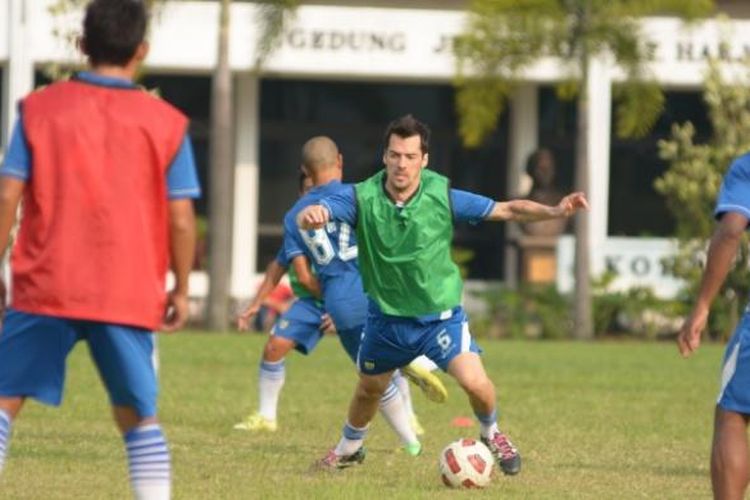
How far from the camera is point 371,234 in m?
11.7

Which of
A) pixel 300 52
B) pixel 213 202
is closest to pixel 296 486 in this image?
pixel 213 202

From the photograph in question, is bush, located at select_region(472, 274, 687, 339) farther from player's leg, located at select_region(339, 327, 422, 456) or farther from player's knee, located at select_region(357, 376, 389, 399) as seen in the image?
player's knee, located at select_region(357, 376, 389, 399)

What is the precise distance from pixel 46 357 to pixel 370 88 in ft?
92.5

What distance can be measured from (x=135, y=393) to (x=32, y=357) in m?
0.38

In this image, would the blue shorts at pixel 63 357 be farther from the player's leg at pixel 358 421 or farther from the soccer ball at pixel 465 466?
the player's leg at pixel 358 421

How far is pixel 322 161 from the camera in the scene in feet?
45.8

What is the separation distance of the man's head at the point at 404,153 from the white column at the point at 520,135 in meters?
24.0

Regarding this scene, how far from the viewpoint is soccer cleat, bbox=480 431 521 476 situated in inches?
477

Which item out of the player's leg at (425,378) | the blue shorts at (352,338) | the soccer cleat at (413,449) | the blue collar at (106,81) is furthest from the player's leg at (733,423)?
the blue shorts at (352,338)

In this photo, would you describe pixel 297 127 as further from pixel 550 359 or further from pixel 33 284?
pixel 33 284

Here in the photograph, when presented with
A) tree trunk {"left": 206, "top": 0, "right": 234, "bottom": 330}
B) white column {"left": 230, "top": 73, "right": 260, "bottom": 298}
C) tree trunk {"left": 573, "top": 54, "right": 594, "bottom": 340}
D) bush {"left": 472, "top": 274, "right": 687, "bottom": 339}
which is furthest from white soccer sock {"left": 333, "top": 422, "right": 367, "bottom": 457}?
white column {"left": 230, "top": 73, "right": 260, "bottom": 298}

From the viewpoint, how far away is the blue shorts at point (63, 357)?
26.5ft

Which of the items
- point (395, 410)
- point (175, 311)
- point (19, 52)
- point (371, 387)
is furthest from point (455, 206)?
point (19, 52)

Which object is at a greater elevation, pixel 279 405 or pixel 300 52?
pixel 300 52
